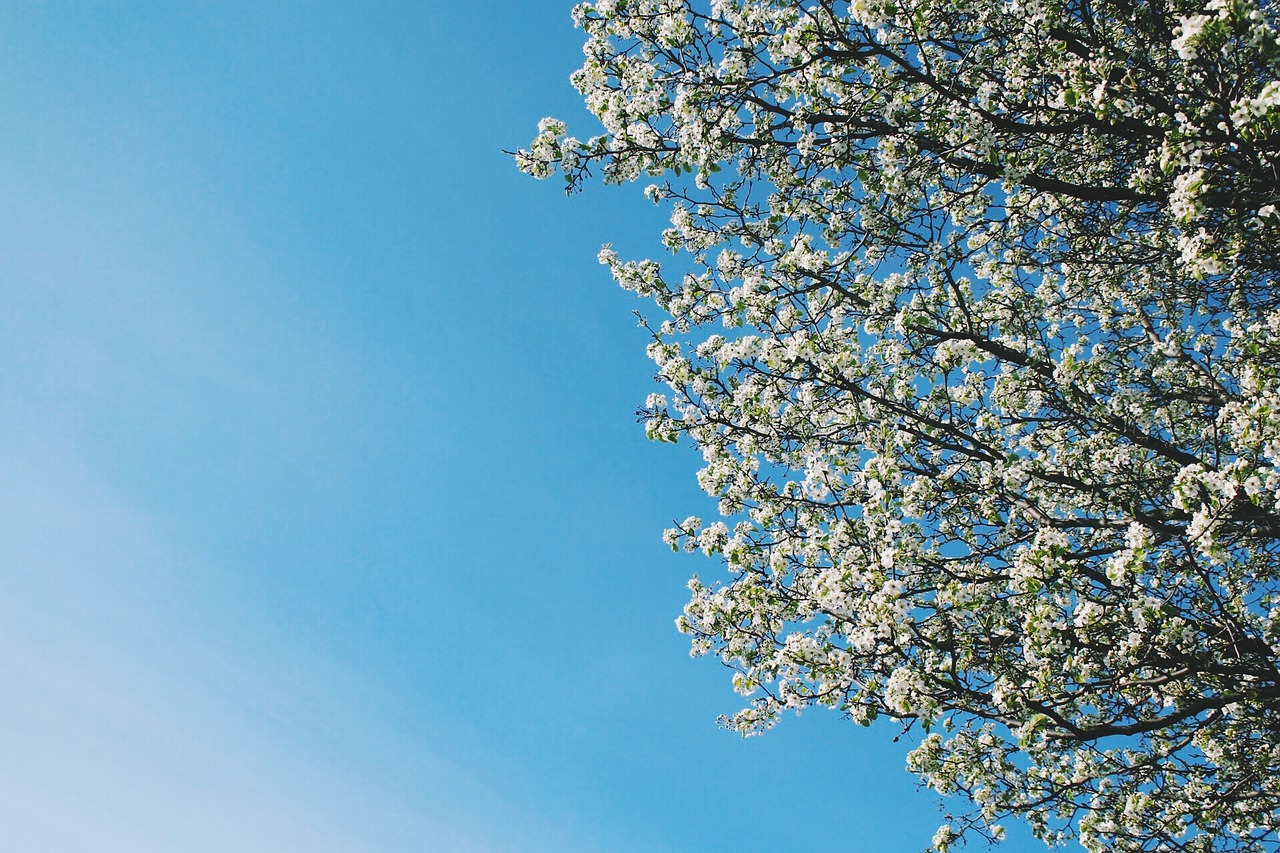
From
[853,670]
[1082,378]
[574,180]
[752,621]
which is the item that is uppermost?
[1082,378]

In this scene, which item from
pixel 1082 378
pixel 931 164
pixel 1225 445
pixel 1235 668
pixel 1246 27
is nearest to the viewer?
pixel 1246 27

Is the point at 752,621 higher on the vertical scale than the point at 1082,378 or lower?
lower

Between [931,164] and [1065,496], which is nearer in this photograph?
[931,164]

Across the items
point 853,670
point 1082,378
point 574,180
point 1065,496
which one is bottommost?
point 853,670

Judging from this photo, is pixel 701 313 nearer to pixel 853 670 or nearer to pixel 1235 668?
pixel 853 670

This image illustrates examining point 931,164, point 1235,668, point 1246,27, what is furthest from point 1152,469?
point 1246,27

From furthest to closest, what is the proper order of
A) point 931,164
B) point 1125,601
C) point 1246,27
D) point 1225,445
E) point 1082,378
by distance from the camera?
point 1082,378 < point 1225,445 < point 931,164 < point 1125,601 < point 1246,27

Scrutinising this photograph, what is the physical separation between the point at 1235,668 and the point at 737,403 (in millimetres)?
6527

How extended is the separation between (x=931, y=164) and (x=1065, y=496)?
16.3 feet

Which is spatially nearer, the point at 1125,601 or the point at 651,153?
the point at 1125,601

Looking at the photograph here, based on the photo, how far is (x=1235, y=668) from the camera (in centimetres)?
812

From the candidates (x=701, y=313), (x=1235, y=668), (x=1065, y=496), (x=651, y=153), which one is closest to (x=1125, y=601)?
(x=1235, y=668)

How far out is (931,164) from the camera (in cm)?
1005

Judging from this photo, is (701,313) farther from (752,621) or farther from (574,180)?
(752,621)
